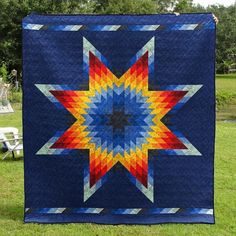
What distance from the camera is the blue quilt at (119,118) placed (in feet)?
17.0

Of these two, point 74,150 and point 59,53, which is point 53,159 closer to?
point 74,150

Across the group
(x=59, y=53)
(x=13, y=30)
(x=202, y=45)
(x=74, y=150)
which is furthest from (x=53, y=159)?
(x=13, y=30)

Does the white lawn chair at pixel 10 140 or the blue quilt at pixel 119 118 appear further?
the white lawn chair at pixel 10 140

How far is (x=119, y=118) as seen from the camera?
5336 mm

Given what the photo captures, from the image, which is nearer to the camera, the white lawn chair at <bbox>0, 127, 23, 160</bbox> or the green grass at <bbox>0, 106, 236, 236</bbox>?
the green grass at <bbox>0, 106, 236, 236</bbox>

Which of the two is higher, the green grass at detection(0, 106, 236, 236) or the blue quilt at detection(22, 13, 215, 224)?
the blue quilt at detection(22, 13, 215, 224)

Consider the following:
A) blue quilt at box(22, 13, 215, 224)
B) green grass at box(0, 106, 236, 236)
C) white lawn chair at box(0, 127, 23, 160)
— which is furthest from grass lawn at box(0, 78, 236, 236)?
white lawn chair at box(0, 127, 23, 160)

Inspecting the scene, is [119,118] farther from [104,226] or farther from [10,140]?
[10,140]

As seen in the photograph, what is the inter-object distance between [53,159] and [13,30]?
980 inches

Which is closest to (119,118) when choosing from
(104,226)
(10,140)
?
(104,226)

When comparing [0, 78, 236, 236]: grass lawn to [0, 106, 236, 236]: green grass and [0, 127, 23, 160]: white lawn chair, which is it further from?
[0, 127, 23, 160]: white lawn chair

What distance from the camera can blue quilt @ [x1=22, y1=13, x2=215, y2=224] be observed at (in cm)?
519

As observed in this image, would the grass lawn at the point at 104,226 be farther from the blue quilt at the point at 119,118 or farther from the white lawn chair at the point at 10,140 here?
the white lawn chair at the point at 10,140

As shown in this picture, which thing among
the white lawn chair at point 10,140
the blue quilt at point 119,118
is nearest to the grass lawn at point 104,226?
the blue quilt at point 119,118
